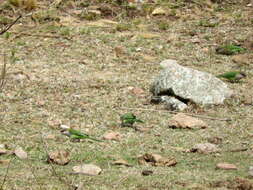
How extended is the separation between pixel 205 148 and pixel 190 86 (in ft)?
5.39

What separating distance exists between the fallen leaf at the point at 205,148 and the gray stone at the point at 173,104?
1229mm

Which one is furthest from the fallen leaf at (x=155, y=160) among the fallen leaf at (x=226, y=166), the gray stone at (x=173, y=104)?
the gray stone at (x=173, y=104)

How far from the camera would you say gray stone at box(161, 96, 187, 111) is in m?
6.14

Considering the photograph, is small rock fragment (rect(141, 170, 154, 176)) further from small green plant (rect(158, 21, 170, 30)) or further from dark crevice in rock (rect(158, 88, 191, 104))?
small green plant (rect(158, 21, 170, 30))

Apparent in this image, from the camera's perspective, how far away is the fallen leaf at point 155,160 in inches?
171

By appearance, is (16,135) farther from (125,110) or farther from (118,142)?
(125,110)

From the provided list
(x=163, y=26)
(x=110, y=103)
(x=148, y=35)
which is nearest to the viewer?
(x=110, y=103)

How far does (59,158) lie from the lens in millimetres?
4367

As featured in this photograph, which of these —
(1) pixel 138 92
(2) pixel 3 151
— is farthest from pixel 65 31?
(2) pixel 3 151

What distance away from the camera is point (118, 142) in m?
5.12

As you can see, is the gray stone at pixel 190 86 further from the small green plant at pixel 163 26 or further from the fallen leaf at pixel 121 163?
the small green plant at pixel 163 26

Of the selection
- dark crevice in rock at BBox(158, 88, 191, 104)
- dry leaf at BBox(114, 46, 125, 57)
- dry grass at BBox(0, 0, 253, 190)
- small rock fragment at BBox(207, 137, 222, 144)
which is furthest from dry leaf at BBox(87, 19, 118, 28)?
small rock fragment at BBox(207, 137, 222, 144)

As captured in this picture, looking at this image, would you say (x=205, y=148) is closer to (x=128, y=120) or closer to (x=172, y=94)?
(x=128, y=120)

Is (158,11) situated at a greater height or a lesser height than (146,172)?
lesser
